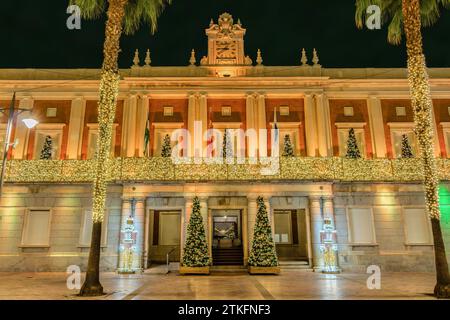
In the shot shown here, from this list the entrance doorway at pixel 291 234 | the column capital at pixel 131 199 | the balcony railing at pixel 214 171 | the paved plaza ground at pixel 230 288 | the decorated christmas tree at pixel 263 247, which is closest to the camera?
the paved plaza ground at pixel 230 288

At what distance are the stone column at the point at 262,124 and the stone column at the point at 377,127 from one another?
669 centimetres

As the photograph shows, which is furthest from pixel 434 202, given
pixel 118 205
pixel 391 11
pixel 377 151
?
pixel 118 205

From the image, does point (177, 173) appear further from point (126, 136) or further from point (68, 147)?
point (68, 147)

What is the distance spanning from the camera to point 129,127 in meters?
22.0

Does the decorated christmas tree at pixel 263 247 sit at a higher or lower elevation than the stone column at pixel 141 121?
lower

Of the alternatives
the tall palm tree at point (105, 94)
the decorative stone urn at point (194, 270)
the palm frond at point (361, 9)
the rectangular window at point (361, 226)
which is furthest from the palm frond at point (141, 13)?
the rectangular window at point (361, 226)

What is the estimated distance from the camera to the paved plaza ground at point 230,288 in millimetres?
10984

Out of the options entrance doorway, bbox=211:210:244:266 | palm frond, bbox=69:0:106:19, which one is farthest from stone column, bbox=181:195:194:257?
palm frond, bbox=69:0:106:19

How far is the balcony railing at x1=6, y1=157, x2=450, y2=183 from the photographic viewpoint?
19.2 metres

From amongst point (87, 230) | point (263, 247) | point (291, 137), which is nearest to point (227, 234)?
point (263, 247)

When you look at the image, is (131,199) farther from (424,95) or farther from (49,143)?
(424,95)

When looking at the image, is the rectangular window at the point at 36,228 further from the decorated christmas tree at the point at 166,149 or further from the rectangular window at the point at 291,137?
the rectangular window at the point at 291,137

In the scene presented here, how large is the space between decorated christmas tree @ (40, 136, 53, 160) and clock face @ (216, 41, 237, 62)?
11766mm
